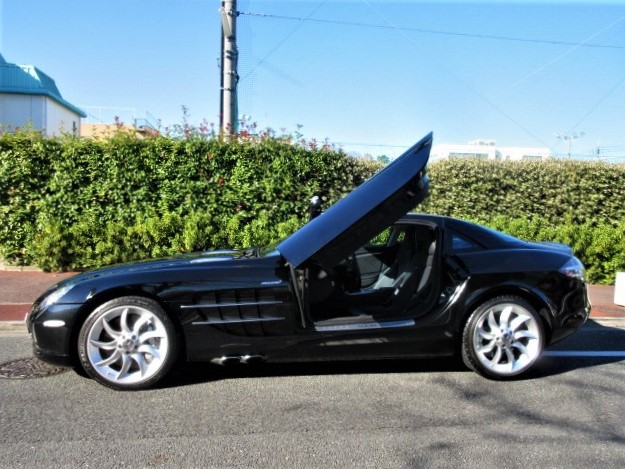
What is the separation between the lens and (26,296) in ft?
24.0

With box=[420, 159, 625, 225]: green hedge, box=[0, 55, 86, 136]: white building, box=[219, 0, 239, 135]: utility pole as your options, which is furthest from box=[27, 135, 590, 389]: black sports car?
box=[0, 55, 86, 136]: white building

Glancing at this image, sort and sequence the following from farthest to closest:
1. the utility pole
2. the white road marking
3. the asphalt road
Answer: the utility pole, the white road marking, the asphalt road

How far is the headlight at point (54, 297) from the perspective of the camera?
161 inches

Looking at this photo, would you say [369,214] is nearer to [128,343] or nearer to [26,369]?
[128,343]

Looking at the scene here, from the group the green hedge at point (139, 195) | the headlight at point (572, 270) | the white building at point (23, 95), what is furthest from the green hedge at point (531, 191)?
the white building at point (23, 95)

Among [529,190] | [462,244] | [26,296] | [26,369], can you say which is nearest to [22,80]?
[26,296]

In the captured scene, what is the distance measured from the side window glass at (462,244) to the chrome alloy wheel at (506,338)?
1.71 ft

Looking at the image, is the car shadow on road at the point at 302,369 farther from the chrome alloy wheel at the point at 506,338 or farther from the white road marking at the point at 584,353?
the white road marking at the point at 584,353

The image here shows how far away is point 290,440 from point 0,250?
25.6ft

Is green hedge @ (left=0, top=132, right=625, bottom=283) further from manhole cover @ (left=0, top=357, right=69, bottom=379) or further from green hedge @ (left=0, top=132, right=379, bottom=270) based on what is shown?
manhole cover @ (left=0, top=357, right=69, bottom=379)

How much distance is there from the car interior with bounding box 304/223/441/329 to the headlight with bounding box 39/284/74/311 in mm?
1800

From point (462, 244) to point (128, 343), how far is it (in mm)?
2789

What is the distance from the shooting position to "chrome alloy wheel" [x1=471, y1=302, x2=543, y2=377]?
4.45 m

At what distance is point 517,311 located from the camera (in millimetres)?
4512
